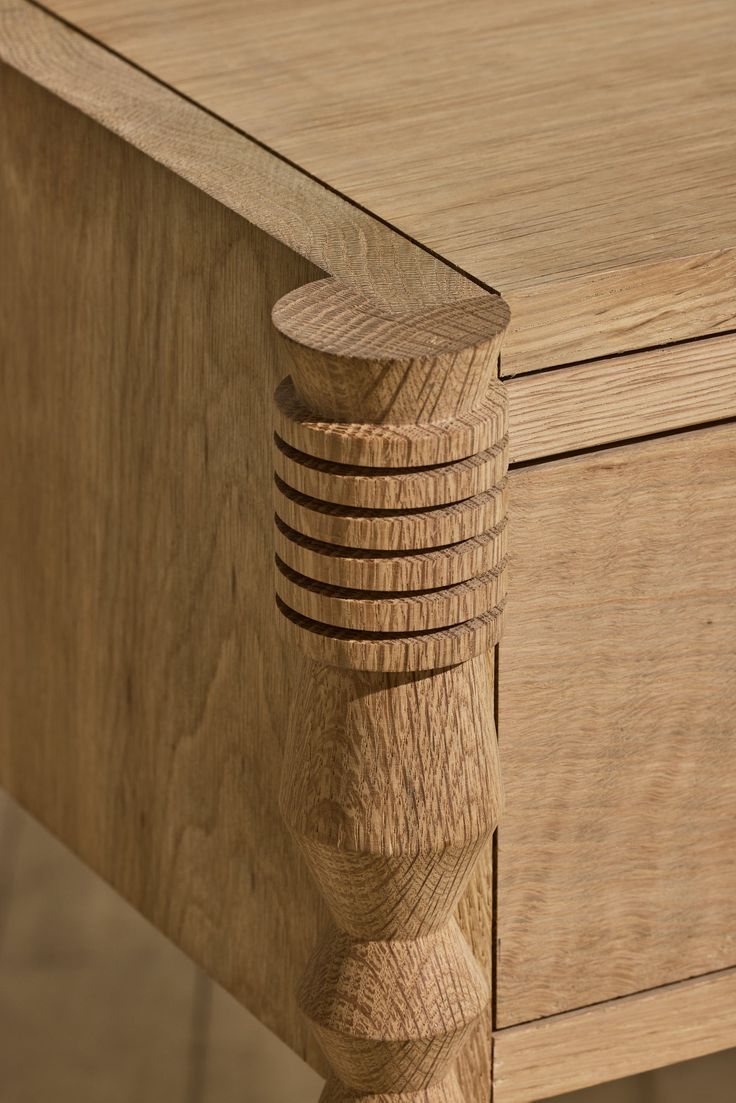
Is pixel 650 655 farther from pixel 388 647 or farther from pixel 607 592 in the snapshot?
pixel 388 647

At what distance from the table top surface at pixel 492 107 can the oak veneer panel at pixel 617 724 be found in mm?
80

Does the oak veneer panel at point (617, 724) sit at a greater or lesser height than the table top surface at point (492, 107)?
lesser

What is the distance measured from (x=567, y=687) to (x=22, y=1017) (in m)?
0.51

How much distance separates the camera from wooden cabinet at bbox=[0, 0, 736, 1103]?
0.68 metres

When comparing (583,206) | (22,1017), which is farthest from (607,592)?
(22,1017)

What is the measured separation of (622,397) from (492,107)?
0.19 metres

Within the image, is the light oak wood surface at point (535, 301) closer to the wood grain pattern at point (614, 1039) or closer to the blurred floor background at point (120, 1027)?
the wood grain pattern at point (614, 1039)

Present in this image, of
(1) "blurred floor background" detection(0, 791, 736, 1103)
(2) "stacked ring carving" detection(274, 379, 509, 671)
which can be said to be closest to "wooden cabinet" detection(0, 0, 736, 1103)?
(2) "stacked ring carving" detection(274, 379, 509, 671)

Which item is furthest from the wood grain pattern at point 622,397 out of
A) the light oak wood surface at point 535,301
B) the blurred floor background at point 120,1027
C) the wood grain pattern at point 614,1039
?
the blurred floor background at point 120,1027

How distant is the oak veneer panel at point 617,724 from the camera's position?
0.75 meters

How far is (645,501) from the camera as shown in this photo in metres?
0.75

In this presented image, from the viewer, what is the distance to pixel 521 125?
847 mm

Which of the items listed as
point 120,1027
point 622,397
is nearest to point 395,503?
point 622,397

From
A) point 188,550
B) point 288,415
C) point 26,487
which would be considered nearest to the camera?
point 288,415
